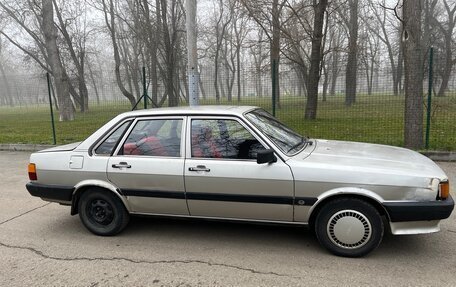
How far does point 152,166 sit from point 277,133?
1.48 meters

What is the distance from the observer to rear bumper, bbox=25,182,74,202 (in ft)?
14.3

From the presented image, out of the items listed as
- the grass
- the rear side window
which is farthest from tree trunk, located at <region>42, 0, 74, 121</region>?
the rear side window

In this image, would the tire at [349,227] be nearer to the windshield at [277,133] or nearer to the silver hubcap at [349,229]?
the silver hubcap at [349,229]

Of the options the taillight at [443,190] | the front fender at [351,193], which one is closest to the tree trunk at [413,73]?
the taillight at [443,190]

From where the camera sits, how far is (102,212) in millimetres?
4383

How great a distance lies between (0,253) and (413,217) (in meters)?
4.28

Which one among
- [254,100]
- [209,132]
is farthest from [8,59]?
[209,132]

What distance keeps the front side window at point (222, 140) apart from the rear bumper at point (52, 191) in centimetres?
164

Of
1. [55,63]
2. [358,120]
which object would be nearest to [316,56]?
[358,120]

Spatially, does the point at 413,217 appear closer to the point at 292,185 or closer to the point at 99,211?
the point at 292,185

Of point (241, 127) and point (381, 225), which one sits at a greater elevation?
point (241, 127)

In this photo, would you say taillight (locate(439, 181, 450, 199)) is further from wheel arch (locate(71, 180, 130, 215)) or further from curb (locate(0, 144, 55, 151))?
curb (locate(0, 144, 55, 151))

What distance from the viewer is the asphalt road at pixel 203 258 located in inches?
130

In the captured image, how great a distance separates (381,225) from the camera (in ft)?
11.6
